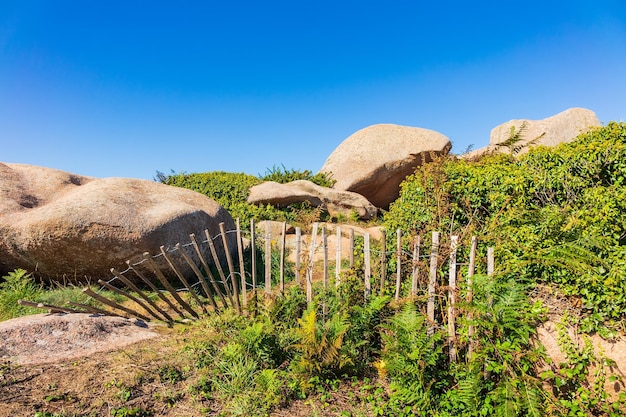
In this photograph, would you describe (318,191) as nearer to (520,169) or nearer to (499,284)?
(520,169)

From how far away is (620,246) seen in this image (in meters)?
4.59

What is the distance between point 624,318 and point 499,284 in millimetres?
1232

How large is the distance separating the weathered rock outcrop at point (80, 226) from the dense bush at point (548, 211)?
464 cm

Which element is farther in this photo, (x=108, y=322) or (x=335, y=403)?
(x=108, y=322)

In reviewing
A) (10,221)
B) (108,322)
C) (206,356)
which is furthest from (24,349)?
(10,221)

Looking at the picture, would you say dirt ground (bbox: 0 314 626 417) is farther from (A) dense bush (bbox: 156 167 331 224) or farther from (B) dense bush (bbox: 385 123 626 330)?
(A) dense bush (bbox: 156 167 331 224)

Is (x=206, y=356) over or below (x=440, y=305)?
below

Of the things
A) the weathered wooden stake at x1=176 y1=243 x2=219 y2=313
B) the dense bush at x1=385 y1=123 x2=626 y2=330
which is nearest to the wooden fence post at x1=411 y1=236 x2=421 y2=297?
the dense bush at x1=385 y1=123 x2=626 y2=330

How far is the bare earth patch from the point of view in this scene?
528 cm

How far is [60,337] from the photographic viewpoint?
5621 millimetres

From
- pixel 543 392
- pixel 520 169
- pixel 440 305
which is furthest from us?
pixel 520 169

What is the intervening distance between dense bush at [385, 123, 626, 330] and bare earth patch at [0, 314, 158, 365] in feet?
14.3

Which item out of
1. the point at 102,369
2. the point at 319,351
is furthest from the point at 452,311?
the point at 102,369

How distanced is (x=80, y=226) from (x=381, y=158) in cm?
1278
